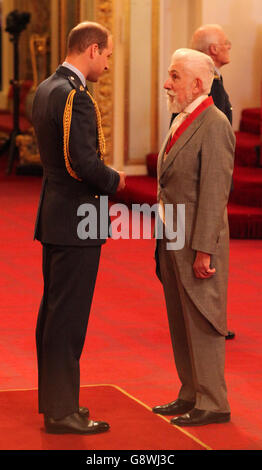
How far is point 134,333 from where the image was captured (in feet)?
18.1

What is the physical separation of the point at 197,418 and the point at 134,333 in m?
1.59

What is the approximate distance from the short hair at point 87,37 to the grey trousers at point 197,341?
82cm

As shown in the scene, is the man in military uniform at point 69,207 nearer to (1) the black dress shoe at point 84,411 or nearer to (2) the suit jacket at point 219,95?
(1) the black dress shoe at point 84,411

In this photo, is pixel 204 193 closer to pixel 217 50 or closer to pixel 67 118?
pixel 67 118

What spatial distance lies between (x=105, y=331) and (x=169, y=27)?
592cm

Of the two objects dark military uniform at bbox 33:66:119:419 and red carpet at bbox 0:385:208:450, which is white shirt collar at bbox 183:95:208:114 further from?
red carpet at bbox 0:385:208:450

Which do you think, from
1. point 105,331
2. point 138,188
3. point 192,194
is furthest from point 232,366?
point 138,188

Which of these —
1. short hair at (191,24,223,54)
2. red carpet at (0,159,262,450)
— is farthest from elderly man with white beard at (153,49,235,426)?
short hair at (191,24,223,54)

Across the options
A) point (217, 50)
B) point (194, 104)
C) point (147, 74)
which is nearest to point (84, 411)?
point (194, 104)

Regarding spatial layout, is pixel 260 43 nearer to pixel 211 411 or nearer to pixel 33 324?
pixel 33 324

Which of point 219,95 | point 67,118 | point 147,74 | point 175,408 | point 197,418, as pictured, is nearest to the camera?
point 67,118

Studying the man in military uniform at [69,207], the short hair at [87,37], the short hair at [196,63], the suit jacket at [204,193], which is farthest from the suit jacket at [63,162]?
the short hair at [196,63]

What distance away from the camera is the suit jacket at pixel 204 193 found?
12.6ft

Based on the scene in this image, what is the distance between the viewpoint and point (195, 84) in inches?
152
